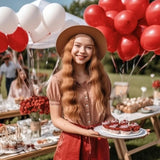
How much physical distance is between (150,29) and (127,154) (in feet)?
5.76

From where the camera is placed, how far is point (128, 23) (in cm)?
329

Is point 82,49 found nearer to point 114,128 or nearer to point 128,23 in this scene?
point 114,128

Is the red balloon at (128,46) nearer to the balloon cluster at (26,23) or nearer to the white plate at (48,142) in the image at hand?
the balloon cluster at (26,23)

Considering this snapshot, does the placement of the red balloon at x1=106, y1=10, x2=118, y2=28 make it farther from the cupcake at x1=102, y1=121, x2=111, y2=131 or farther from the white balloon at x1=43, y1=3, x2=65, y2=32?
the cupcake at x1=102, y1=121, x2=111, y2=131

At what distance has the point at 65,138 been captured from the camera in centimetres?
185

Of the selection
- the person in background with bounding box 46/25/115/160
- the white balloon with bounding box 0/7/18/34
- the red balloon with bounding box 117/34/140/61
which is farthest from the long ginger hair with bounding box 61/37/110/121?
the white balloon with bounding box 0/7/18/34

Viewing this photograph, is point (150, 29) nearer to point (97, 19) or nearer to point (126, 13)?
point (126, 13)

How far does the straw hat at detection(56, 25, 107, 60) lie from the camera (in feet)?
6.05

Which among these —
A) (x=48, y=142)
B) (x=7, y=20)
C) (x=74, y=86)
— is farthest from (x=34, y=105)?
(x=7, y=20)

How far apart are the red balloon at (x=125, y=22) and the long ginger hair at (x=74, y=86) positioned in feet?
5.05

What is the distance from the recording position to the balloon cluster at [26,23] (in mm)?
3645

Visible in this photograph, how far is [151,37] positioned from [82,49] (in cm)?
167

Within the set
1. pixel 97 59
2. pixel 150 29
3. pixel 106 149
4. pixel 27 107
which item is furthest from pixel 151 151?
pixel 97 59

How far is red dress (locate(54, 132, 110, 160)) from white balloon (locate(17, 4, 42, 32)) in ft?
7.75
